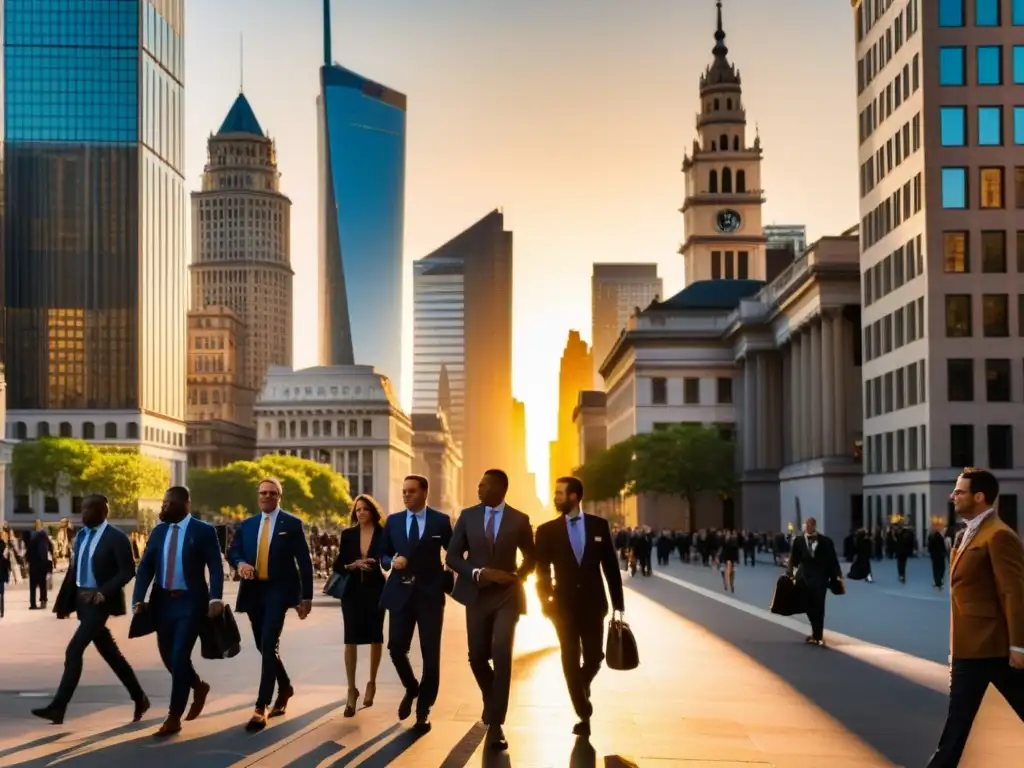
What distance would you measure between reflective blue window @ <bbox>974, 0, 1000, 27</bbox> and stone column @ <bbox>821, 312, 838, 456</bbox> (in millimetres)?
24069

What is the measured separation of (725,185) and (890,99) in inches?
2937

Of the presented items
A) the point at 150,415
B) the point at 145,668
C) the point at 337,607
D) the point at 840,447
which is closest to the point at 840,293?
the point at 840,447

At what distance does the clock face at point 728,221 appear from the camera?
6166 inches

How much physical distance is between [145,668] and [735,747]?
31.2 ft

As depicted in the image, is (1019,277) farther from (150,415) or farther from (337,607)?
(150,415)

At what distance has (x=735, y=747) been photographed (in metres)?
13.3

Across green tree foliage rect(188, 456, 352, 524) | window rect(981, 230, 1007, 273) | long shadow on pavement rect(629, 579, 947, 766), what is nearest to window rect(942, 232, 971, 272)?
window rect(981, 230, 1007, 273)

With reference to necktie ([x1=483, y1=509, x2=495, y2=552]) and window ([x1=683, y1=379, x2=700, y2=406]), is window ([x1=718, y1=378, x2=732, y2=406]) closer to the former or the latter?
window ([x1=683, y1=379, x2=700, y2=406])

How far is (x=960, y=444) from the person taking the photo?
75.1 meters

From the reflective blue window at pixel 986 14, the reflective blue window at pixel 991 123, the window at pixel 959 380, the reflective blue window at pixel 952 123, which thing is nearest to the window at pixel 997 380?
the window at pixel 959 380

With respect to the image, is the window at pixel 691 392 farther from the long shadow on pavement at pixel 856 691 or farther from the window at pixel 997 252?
the long shadow on pavement at pixel 856 691

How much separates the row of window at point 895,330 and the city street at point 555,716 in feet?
178

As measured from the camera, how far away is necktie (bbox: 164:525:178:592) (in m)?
14.0

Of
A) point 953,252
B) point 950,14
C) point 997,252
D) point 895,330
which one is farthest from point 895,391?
point 950,14
